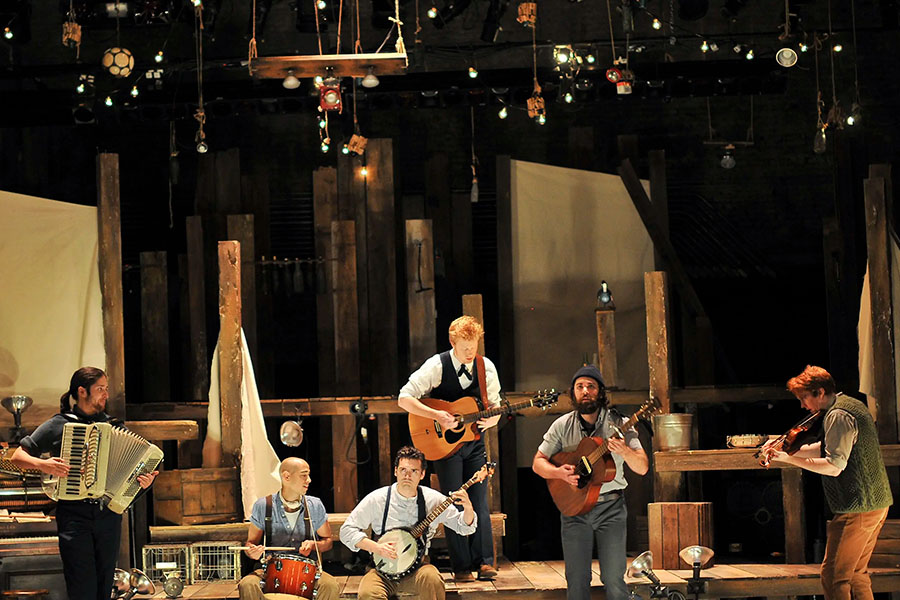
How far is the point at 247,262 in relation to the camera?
1119cm

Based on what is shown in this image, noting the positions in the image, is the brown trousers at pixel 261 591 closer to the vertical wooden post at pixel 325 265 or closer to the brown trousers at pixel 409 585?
the brown trousers at pixel 409 585

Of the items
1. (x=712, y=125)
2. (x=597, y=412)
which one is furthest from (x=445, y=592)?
(x=712, y=125)

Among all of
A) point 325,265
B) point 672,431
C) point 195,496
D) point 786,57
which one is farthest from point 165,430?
point 786,57

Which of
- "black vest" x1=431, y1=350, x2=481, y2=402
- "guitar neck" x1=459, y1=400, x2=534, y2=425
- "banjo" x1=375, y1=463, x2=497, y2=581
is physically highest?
"black vest" x1=431, y1=350, x2=481, y2=402

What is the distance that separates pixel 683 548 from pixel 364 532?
2623 mm

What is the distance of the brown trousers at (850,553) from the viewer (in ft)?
23.6

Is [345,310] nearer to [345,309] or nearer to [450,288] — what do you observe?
[345,309]

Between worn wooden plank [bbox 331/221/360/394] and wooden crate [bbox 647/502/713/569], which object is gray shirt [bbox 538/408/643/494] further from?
worn wooden plank [bbox 331/221/360/394]

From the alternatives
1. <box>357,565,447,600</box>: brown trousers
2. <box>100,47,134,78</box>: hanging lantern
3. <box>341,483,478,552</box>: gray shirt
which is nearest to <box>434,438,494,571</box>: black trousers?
<box>341,483,478,552</box>: gray shirt

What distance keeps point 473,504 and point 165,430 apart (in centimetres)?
248

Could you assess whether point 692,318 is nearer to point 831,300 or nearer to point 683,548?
point 831,300

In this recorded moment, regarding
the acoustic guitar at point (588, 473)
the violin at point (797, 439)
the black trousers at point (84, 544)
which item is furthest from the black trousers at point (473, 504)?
the black trousers at point (84, 544)

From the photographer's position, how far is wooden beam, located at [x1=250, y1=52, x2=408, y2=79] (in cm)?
703

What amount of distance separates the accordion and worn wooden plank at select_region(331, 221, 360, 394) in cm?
326
